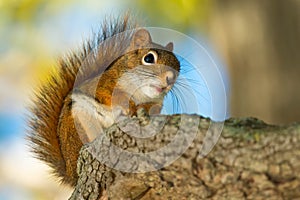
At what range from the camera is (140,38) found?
2.14 metres

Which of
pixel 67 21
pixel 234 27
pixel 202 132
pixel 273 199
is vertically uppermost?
pixel 67 21

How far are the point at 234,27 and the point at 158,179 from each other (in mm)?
538

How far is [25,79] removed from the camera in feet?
12.5

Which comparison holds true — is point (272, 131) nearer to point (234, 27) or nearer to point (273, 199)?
point (273, 199)

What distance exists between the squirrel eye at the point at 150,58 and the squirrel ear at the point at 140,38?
0.04 meters

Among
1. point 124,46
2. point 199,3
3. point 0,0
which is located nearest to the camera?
point 124,46

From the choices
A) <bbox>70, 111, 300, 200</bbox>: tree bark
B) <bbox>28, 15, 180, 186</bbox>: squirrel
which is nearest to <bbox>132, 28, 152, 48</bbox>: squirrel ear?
<bbox>28, 15, 180, 186</bbox>: squirrel

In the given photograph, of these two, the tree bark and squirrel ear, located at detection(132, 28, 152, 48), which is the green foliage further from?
the tree bark

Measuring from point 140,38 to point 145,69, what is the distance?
115 millimetres

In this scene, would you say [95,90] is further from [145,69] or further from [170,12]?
[170,12]

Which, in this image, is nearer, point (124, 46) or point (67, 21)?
point (124, 46)

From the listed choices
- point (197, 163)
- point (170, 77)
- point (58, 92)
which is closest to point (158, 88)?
point (170, 77)

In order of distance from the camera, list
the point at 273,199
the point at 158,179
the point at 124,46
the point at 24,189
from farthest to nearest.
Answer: the point at 24,189
the point at 124,46
the point at 158,179
the point at 273,199

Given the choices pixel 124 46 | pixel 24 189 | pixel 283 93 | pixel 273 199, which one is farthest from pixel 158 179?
pixel 24 189
